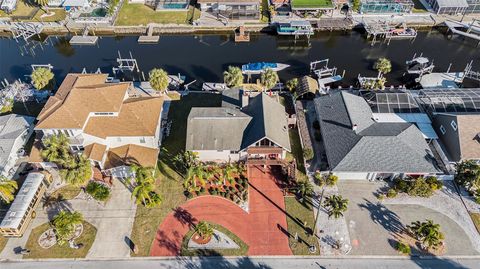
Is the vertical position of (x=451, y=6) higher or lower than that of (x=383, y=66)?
higher

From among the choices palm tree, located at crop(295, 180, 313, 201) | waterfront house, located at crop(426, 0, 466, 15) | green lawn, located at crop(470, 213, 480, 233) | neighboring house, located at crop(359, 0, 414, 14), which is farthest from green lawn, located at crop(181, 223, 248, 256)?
waterfront house, located at crop(426, 0, 466, 15)

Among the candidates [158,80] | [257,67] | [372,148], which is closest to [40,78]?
[158,80]

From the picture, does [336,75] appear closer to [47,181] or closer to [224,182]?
[224,182]

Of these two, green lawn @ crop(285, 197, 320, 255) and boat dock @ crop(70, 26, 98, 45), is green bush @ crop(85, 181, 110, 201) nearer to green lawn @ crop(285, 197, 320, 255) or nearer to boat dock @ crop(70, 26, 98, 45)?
green lawn @ crop(285, 197, 320, 255)

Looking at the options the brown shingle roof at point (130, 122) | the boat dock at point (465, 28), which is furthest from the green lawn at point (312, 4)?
the brown shingle roof at point (130, 122)

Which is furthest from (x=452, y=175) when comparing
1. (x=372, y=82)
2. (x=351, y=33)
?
(x=351, y=33)

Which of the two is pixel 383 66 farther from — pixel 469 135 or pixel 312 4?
pixel 312 4

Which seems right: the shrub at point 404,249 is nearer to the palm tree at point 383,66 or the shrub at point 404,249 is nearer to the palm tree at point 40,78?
the palm tree at point 383,66
